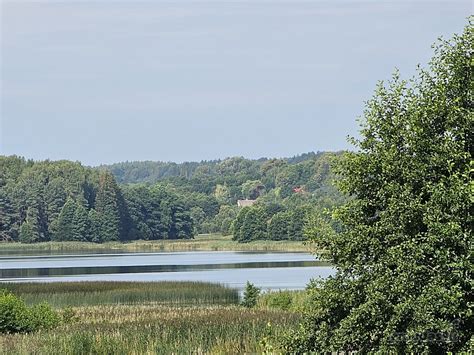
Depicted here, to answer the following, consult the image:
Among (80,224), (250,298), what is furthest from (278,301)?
(80,224)

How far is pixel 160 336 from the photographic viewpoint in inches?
896

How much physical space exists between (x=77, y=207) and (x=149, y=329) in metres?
114

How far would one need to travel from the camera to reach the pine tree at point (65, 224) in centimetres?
13262

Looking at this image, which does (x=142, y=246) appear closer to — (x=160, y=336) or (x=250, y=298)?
(x=250, y=298)

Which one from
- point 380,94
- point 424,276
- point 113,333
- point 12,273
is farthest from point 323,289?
point 12,273

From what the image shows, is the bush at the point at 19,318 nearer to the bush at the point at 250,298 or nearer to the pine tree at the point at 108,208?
the bush at the point at 250,298

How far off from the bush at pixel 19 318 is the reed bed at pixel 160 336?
735mm

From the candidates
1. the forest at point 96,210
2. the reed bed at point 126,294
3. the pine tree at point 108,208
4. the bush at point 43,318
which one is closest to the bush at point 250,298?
the reed bed at point 126,294

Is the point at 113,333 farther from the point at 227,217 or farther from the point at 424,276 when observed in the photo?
the point at 227,217

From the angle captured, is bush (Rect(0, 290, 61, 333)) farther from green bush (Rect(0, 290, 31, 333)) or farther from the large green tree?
the large green tree

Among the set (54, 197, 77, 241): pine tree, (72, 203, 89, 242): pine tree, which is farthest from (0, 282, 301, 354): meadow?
(54, 197, 77, 241): pine tree

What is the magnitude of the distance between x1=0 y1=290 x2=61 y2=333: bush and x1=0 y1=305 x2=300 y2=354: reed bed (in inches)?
28.9

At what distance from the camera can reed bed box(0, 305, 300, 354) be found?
21.2 metres

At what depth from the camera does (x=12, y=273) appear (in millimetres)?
63594
